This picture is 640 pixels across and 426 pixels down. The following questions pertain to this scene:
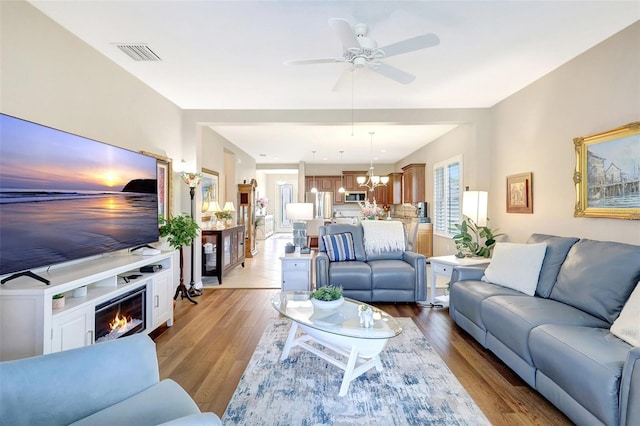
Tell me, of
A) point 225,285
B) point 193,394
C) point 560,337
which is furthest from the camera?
point 225,285

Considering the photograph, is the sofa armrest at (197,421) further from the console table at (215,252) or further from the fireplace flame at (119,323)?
the console table at (215,252)

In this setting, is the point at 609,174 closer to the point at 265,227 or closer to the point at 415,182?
the point at 415,182

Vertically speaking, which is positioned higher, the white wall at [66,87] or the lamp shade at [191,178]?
the white wall at [66,87]

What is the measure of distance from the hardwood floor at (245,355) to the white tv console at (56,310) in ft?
2.32

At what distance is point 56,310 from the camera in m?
1.97

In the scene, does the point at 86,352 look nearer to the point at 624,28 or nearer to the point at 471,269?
the point at 471,269

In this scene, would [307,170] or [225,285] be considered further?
[307,170]

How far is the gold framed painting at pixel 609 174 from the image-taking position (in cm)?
244

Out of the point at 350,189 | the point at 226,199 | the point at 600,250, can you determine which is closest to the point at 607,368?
the point at 600,250

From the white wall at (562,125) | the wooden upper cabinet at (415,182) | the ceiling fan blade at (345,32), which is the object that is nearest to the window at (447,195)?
A: the wooden upper cabinet at (415,182)

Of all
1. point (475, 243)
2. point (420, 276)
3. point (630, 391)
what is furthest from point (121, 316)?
point (475, 243)

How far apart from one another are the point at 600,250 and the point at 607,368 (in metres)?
1.19

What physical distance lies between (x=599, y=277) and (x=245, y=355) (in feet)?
9.34

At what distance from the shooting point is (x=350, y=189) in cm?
1005
